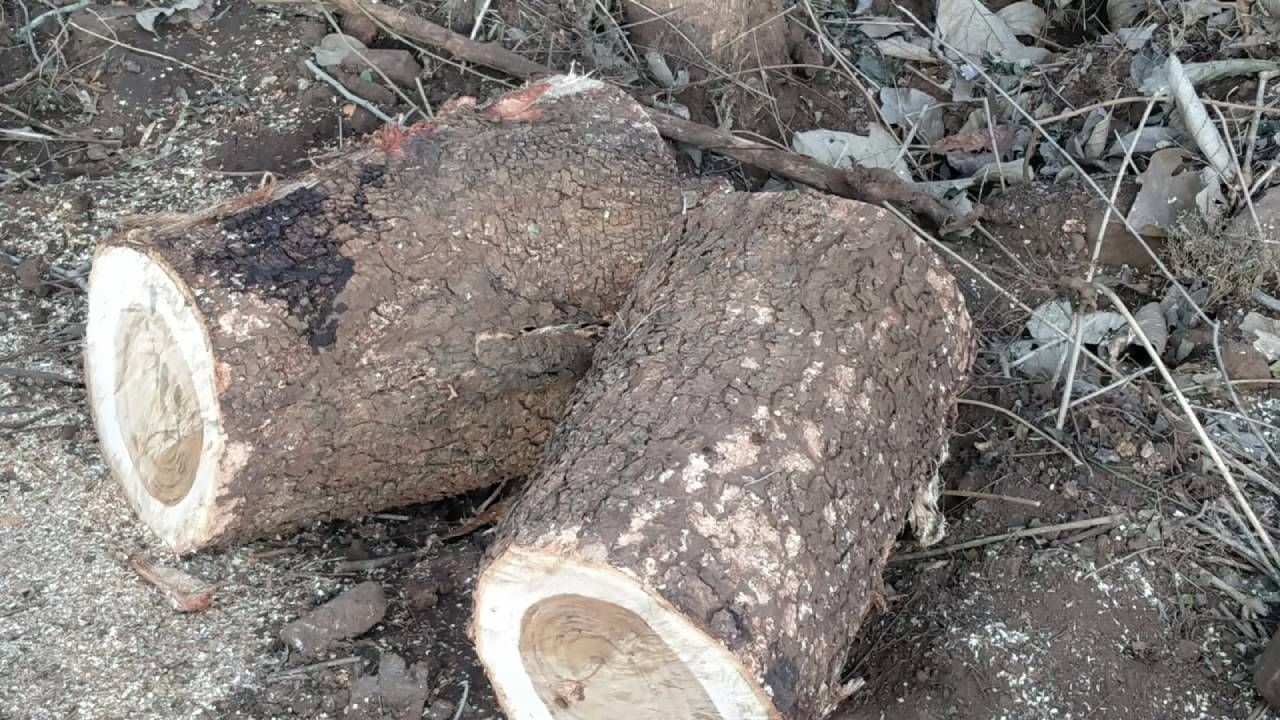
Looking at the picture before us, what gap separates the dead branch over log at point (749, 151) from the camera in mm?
3201

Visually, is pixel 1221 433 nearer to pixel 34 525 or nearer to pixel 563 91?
pixel 563 91

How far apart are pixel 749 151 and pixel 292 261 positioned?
146 cm

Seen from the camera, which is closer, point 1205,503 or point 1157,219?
point 1205,503

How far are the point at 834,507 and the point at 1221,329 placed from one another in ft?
4.91

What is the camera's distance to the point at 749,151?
10.9 feet

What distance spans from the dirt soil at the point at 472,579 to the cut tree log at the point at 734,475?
10.6 inches

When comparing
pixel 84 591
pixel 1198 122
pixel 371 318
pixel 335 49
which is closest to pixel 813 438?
pixel 371 318

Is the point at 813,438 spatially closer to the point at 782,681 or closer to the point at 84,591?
the point at 782,681

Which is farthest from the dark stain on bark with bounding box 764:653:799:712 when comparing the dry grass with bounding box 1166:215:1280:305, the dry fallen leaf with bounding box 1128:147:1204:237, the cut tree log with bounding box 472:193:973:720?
the dry fallen leaf with bounding box 1128:147:1204:237

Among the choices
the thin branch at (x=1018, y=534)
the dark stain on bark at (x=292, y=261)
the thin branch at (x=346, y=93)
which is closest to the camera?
the dark stain on bark at (x=292, y=261)

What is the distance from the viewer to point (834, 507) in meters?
2.11

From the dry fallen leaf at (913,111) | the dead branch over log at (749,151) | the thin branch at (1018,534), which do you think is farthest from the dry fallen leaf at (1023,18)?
the thin branch at (1018,534)

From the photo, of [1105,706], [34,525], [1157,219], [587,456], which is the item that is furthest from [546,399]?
[1157,219]

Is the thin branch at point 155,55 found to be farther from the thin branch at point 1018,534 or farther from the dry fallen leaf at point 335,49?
the thin branch at point 1018,534
